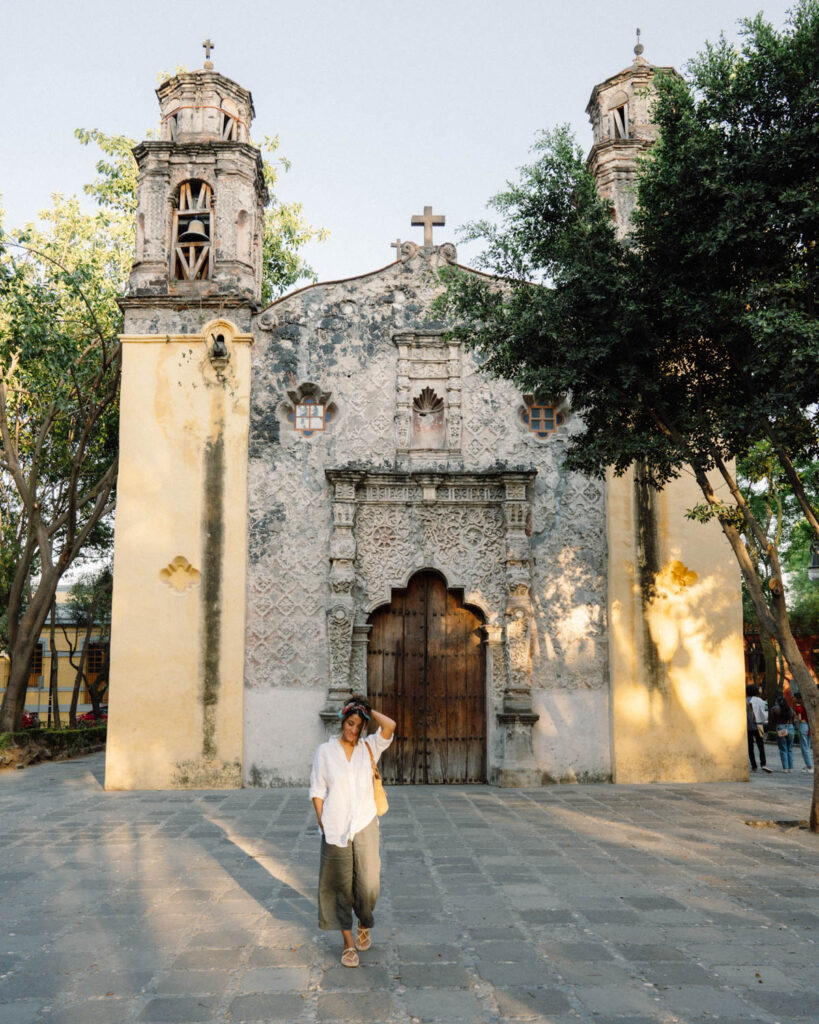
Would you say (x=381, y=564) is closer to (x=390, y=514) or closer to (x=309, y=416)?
(x=390, y=514)

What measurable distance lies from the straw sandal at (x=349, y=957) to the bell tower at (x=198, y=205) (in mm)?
10147

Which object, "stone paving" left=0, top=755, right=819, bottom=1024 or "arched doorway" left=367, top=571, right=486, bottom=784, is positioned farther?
"arched doorway" left=367, top=571, right=486, bottom=784

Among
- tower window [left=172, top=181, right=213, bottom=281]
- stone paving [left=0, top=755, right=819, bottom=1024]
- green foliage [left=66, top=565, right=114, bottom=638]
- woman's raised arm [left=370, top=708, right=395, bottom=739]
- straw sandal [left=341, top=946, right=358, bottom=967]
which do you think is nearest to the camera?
stone paving [left=0, top=755, right=819, bottom=1024]

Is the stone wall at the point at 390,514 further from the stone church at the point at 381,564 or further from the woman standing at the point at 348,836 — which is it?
the woman standing at the point at 348,836

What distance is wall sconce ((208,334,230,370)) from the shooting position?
12682 millimetres

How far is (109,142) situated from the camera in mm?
21078

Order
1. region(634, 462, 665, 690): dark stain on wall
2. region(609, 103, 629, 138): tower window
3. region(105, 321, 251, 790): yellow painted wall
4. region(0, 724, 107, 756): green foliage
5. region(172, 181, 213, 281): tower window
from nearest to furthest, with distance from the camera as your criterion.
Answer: region(105, 321, 251, 790): yellow painted wall → region(634, 462, 665, 690): dark stain on wall → region(172, 181, 213, 281): tower window → region(609, 103, 629, 138): tower window → region(0, 724, 107, 756): green foliage

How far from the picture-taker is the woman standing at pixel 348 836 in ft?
16.4

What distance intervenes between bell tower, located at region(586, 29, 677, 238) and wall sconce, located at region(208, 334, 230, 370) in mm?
6373

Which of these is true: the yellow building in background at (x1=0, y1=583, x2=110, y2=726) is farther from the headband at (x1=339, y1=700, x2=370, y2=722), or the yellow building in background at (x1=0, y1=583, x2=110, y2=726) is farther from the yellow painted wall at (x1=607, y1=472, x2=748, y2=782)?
the headband at (x1=339, y1=700, x2=370, y2=722)

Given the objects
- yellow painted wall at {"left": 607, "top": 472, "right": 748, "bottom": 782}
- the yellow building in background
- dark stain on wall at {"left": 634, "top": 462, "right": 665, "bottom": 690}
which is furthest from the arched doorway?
the yellow building in background

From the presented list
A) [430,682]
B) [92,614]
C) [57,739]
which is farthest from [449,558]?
[92,614]

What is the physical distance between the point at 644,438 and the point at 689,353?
3.73 feet

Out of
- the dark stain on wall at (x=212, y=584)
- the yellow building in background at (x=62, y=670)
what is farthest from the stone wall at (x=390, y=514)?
the yellow building in background at (x=62, y=670)
